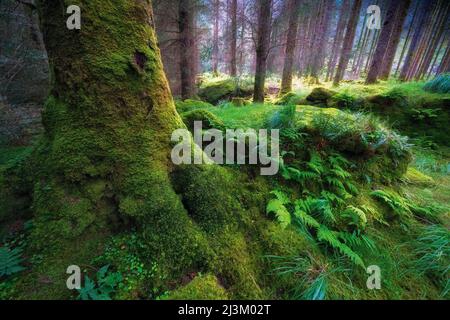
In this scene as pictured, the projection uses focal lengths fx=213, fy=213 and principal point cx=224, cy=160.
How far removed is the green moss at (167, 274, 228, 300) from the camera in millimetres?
2080

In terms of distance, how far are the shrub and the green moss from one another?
966 centimetres

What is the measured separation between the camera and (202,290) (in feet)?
7.04

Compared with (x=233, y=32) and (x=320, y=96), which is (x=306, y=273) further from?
(x=233, y=32)

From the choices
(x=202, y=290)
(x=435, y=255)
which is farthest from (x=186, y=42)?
(x=435, y=255)

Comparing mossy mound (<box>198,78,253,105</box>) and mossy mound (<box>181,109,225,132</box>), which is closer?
mossy mound (<box>181,109,225,132</box>)

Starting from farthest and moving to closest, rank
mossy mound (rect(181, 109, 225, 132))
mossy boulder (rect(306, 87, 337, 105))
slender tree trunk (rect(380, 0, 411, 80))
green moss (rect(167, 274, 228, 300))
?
slender tree trunk (rect(380, 0, 411, 80)) < mossy boulder (rect(306, 87, 337, 105)) < mossy mound (rect(181, 109, 225, 132)) < green moss (rect(167, 274, 228, 300))

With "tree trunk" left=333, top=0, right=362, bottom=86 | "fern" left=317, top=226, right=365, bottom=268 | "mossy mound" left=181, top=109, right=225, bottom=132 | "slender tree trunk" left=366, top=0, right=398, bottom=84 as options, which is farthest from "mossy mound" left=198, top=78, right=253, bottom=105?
"fern" left=317, top=226, right=365, bottom=268

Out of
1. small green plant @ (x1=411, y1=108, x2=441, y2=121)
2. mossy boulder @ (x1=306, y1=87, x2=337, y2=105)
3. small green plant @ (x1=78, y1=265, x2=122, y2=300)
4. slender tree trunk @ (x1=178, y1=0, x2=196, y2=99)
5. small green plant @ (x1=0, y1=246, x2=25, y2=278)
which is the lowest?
small green plant @ (x1=78, y1=265, x2=122, y2=300)

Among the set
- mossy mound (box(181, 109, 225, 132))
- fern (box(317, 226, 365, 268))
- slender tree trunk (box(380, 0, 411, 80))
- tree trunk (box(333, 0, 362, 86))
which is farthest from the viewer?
tree trunk (box(333, 0, 362, 86))

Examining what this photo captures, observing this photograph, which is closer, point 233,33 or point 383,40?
point 233,33

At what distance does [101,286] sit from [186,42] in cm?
817

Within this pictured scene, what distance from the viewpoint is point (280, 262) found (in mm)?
2557

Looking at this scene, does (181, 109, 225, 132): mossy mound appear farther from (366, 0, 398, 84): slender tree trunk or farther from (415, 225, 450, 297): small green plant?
(366, 0, 398, 84): slender tree trunk
